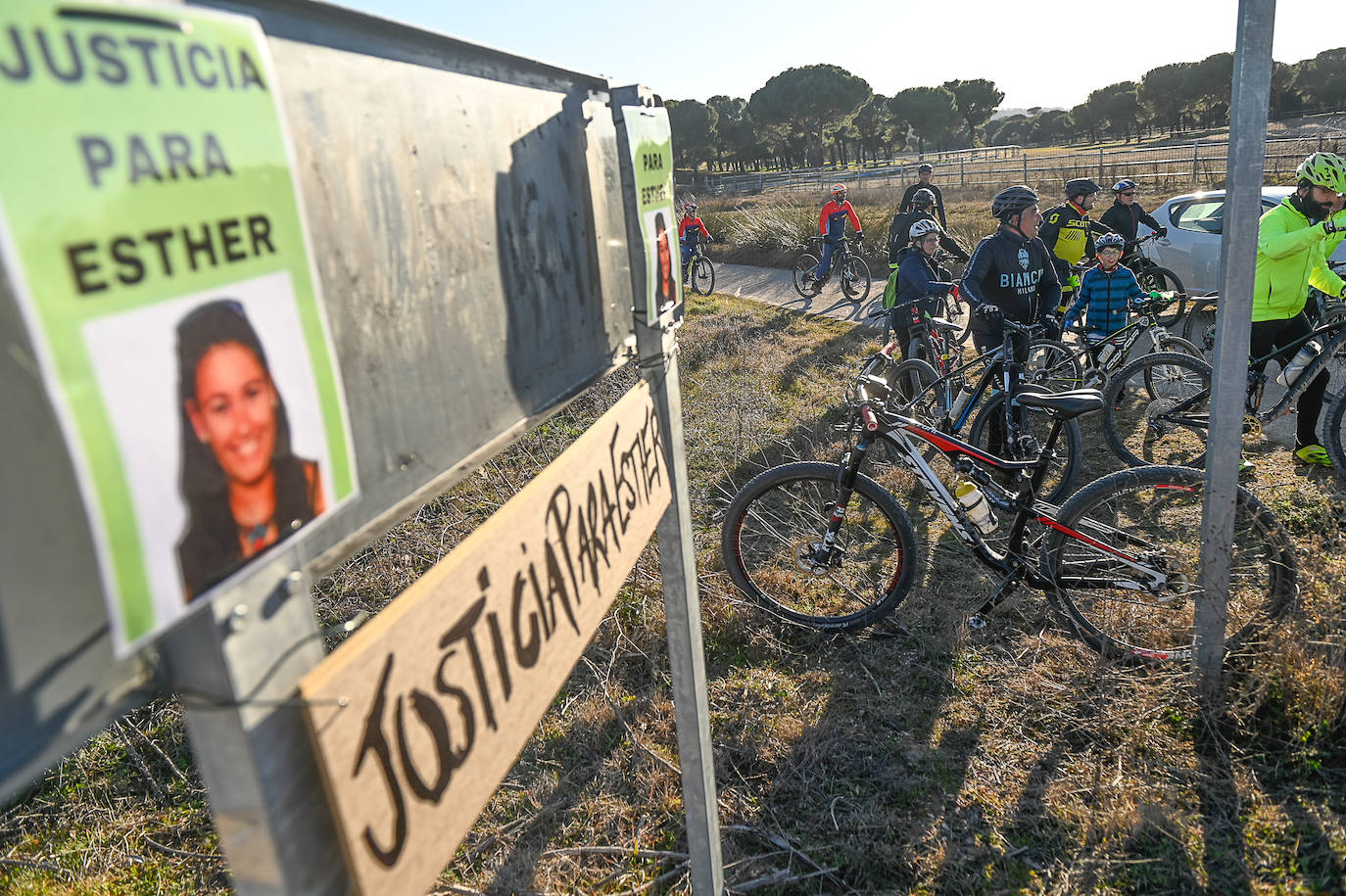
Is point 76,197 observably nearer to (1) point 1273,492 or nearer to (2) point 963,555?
(2) point 963,555

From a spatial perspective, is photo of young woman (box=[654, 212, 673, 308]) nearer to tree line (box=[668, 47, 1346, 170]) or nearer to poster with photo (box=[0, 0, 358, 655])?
poster with photo (box=[0, 0, 358, 655])

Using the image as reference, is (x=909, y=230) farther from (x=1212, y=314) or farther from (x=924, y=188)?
(x=1212, y=314)

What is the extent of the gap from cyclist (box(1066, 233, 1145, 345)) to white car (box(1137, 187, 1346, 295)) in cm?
411

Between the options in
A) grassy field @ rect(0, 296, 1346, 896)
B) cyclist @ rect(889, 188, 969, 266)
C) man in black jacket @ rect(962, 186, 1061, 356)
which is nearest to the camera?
grassy field @ rect(0, 296, 1346, 896)

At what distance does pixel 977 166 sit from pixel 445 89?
141 ft

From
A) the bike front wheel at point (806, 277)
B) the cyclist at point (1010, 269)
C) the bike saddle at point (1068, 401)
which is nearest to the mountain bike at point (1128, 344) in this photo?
the cyclist at point (1010, 269)

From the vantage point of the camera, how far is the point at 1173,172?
24484 millimetres

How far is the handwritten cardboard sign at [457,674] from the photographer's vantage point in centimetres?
97

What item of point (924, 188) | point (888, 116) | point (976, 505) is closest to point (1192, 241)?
point (924, 188)

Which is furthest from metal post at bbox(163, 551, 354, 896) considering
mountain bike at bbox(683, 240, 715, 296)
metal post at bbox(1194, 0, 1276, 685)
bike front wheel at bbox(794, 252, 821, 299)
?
mountain bike at bbox(683, 240, 715, 296)

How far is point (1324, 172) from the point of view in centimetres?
539

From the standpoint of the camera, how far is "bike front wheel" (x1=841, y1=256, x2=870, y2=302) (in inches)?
529

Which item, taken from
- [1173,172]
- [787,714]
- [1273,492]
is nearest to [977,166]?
[1173,172]

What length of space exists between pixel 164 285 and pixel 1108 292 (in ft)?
24.0
